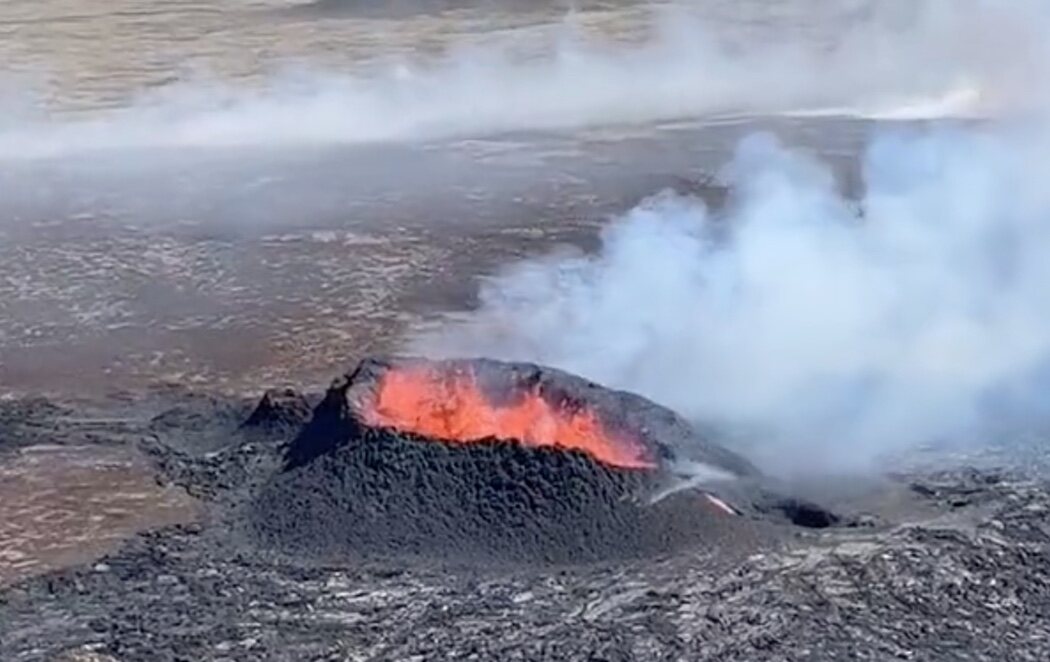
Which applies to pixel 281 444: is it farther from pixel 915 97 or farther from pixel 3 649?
pixel 915 97

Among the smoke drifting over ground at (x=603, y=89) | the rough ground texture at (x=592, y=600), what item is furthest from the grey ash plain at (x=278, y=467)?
the smoke drifting over ground at (x=603, y=89)

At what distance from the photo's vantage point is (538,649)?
7.24m

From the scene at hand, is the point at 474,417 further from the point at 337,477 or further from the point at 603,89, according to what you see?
the point at 603,89

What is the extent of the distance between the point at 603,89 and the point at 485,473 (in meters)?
12.6

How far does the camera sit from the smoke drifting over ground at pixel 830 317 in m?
9.95

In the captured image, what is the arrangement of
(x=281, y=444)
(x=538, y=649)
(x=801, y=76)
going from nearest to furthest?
(x=538, y=649) → (x=281, y=444) → (x=801, y=76)

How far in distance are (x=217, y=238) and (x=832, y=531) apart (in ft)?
24.4

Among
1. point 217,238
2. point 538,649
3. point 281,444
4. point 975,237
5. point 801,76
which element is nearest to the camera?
point 538,649

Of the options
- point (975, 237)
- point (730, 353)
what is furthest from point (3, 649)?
point (975, 237)

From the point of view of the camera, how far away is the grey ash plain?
7395 mm

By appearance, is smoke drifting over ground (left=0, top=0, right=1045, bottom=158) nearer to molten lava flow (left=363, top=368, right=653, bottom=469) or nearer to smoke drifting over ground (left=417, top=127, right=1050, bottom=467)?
smoke drifting over ground (left=417, top=127, right=1050, bottom=467)

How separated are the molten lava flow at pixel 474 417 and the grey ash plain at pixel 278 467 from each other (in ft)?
2.17

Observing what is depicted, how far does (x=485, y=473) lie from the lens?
27.5 ft

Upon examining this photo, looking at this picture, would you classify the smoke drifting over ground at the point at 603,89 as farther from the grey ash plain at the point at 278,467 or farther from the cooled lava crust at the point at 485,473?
the cooled lava crust at the point at 485,473
